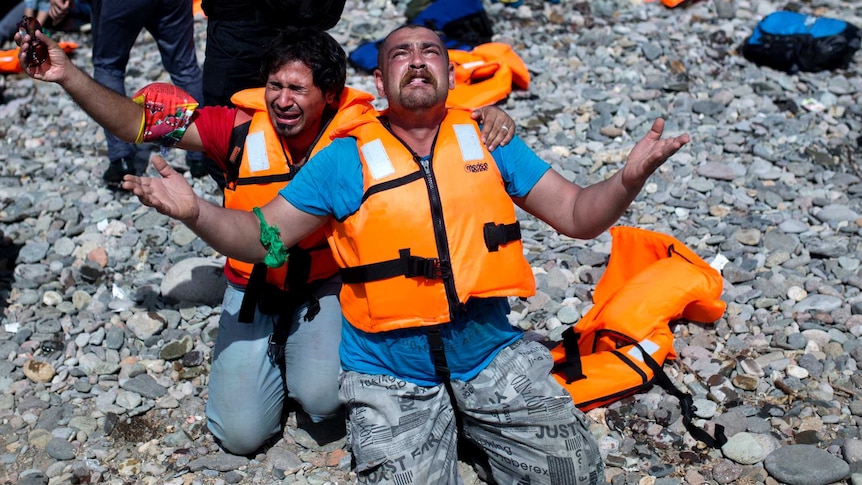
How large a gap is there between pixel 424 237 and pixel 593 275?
2.08m

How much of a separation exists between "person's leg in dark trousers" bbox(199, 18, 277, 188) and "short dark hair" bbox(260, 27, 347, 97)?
0.84 meters

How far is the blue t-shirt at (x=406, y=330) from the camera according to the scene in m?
3.64

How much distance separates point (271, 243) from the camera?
356cm

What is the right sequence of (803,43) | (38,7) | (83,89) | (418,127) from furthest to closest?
(38,7) → (803,43) → (83,89) → (418,127)

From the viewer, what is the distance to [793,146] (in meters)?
6.79

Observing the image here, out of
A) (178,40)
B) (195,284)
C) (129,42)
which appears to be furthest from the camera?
(178,40)

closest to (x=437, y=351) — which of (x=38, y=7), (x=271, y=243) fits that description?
(x=271, y=243)

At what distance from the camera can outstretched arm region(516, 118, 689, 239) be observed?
3.34m

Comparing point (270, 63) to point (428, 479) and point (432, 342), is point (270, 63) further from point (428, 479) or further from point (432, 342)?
point (428, 479)

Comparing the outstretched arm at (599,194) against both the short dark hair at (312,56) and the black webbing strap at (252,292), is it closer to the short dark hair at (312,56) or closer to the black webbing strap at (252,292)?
the short dark hair at (312,56)

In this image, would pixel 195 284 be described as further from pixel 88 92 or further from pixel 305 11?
pixel 305 11

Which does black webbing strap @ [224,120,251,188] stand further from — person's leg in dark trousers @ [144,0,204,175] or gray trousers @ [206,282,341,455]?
person's leg in dark trousers @ [144,0,204,175]

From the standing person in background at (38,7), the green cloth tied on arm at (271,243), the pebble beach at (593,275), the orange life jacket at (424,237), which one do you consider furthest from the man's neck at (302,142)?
the standing person in background at (38,7)

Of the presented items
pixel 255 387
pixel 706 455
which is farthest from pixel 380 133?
pixel 706 455
